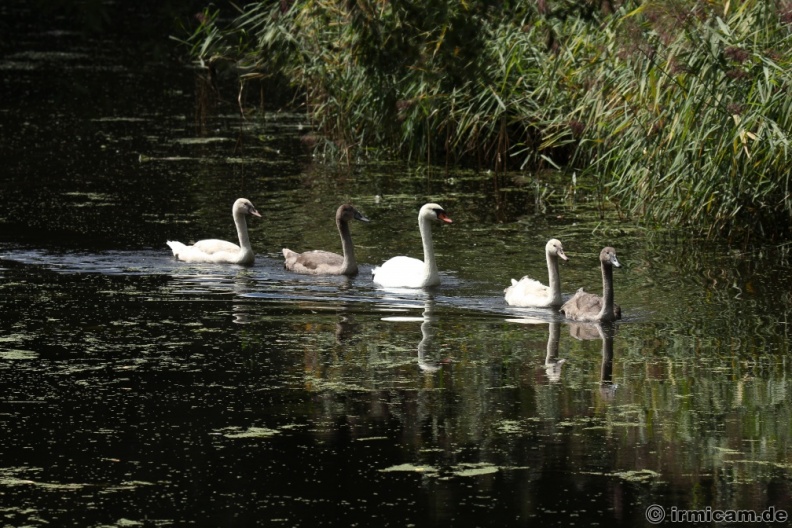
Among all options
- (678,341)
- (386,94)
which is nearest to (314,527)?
(678,341)

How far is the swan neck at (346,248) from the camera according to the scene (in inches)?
451

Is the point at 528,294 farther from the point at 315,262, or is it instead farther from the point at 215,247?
the point at 215,247

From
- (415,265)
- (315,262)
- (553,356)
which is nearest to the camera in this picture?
(553,356)

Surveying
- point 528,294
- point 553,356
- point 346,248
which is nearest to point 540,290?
point 528,294

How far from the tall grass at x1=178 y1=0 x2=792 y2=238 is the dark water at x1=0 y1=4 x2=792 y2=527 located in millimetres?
409

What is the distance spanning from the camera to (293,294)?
34.9 feet

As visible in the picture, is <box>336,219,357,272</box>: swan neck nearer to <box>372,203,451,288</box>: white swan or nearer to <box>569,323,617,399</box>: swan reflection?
<box>372,203,451,288</box>: white swan

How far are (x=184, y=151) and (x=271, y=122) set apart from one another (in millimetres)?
2464

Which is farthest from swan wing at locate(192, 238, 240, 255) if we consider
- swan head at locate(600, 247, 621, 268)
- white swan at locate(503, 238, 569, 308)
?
swan head at locate(600, 247, 621, 268)

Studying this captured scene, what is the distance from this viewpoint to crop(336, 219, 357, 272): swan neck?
11453 mm

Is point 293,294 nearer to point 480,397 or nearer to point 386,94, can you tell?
point 480,397

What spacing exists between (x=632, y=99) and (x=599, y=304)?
8.76 feet

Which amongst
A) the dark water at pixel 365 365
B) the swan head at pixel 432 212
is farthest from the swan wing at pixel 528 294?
the swan head at pixel 432 212

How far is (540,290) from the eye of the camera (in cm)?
1016
